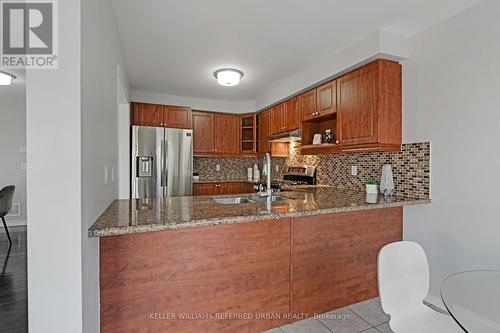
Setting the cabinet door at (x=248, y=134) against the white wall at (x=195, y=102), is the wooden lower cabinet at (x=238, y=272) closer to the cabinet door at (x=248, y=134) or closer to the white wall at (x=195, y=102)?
the cabinet door at (x=248, y=134)

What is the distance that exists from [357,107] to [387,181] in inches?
31.3

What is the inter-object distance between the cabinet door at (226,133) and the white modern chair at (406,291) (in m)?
3.80

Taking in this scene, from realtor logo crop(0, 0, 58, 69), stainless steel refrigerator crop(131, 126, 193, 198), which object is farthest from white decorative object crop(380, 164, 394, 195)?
stainless steel refrigerator crop(131, 126, 193, 198)

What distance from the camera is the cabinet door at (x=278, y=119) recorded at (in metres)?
3.99

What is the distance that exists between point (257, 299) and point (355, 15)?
234 cm

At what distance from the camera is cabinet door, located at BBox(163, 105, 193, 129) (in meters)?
4.35

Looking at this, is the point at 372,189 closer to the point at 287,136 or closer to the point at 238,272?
the point at 287,136

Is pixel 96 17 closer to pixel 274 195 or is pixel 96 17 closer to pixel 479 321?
pixel 274 195

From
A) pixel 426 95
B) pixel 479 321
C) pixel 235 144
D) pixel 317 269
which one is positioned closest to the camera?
pixel 479 321

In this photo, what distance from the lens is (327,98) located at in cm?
304

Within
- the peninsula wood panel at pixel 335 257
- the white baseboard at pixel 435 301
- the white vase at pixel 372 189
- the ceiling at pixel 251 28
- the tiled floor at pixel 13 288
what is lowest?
the tiled floor at pixel 13 288

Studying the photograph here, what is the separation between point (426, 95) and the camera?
234 centimetres

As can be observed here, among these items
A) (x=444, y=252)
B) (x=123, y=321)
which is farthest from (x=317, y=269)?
(x=123, y=321)

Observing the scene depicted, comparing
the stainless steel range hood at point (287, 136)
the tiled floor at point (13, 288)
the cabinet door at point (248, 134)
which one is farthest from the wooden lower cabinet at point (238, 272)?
the cabinet door at point (248, 134)
